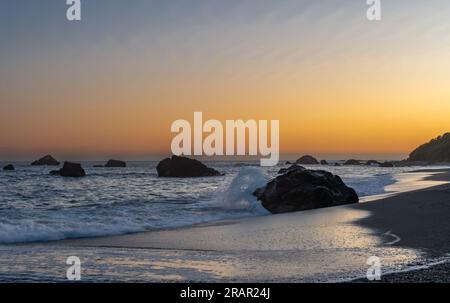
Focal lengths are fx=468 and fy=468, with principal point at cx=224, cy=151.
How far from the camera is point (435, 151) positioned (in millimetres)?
174500

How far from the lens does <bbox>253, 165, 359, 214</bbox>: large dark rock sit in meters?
25.6

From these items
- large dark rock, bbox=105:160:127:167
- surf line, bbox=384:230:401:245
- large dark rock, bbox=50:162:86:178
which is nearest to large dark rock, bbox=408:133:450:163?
large dark rock, bbox=105:160:127:167

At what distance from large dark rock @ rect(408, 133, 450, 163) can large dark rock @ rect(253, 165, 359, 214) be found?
150m

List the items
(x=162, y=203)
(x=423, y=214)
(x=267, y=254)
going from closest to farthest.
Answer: (x=267, y=254), (x=423, y=214), (x=162, y=203)

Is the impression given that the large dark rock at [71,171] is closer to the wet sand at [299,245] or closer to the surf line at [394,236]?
the wet sand at [299,245]

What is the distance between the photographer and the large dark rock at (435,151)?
167 metres

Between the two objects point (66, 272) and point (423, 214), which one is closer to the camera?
point (66, 272)

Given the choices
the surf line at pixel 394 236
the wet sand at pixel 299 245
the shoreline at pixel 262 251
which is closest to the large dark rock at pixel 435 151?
the wet sand at pixel 299 245

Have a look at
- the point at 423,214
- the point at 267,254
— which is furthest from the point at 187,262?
the point at 423,214

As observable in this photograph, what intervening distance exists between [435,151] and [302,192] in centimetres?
16578
